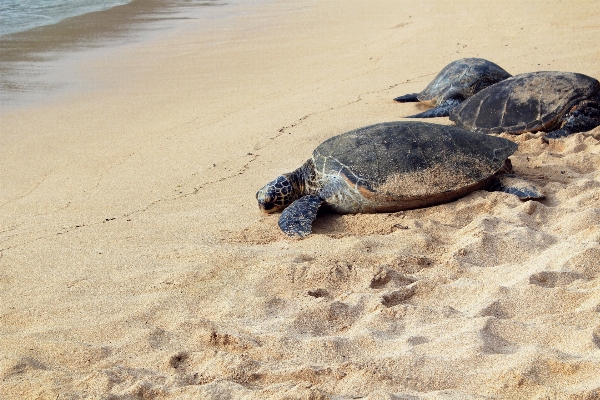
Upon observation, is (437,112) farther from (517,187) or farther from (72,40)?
(72,40)

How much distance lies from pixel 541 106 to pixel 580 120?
407 millimetres

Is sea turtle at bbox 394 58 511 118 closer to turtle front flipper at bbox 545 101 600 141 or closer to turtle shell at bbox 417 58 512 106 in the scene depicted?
turtle shell at bbox 417 58 512 106

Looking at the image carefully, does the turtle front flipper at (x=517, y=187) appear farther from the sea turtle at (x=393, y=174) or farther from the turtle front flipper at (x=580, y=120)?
the turtle front flipper at (x=580, y=120)

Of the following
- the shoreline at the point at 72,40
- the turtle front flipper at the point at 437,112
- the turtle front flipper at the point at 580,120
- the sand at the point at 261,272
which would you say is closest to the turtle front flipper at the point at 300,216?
the sand at the point at 261,272

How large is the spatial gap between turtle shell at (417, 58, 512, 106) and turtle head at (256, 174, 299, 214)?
3.56 metres

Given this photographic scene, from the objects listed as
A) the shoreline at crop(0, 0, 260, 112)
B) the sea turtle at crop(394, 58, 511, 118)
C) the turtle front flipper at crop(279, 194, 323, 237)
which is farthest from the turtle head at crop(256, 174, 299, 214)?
the shoreline at crop(0, 0, 260, 112)

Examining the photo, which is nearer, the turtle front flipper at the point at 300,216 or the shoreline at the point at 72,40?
the turtle front flipper at the point at 300,216

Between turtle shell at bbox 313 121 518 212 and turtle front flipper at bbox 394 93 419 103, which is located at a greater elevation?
turtle shell at bbox 313 121 518 212

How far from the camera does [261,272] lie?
3660 millimetres

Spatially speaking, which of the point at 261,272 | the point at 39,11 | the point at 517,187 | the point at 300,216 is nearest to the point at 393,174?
the point at 300,216

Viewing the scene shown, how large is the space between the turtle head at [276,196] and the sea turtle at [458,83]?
3352 millimetres

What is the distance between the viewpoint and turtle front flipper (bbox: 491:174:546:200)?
4398 millimetres

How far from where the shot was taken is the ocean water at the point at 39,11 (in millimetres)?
14641

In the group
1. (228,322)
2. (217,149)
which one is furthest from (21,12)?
(228,322)
